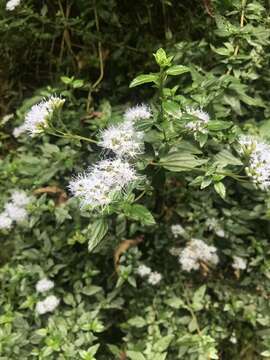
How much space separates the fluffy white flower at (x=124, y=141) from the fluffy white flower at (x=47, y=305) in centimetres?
64

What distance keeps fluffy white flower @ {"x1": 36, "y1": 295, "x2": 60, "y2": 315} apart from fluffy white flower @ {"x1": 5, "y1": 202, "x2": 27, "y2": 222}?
0.31 metres

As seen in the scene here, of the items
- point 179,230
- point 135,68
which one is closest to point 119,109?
point 135,68

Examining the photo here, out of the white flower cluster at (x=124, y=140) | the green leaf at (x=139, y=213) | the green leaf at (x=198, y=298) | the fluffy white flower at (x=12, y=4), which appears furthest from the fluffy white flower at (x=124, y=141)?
the fluffy white flower at (x=12, y=4)

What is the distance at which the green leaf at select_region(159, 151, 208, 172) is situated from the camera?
1.19 metres

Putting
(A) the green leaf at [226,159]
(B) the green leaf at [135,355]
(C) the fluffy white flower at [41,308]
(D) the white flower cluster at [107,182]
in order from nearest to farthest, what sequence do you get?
(D) the white flower cluster at [107,182], (A) the green leaf at [226,159], (B) the green leaf at [135,355], (C) the fluffy white flower at [41,308]

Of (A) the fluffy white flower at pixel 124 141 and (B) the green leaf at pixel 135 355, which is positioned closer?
(A) the fluffy white flower at pixel 124 141

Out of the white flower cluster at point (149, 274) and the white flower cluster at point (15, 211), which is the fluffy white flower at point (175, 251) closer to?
the white flower cluster at point (149, 274)

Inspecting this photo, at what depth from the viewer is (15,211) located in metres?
1.68

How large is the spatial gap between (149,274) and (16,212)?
533 millimetres

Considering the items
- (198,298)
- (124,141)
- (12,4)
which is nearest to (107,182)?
(124,141)

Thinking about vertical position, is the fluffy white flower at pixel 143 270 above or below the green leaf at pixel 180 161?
below

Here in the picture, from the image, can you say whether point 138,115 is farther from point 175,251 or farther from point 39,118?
point 175,251

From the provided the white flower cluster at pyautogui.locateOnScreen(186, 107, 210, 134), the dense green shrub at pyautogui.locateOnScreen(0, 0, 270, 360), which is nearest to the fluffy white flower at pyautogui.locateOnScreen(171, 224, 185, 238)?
the dense green shrub at pyautogui.locateOnScreen(0, 0, 270, 360)

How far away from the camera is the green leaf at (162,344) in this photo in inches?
58.7
